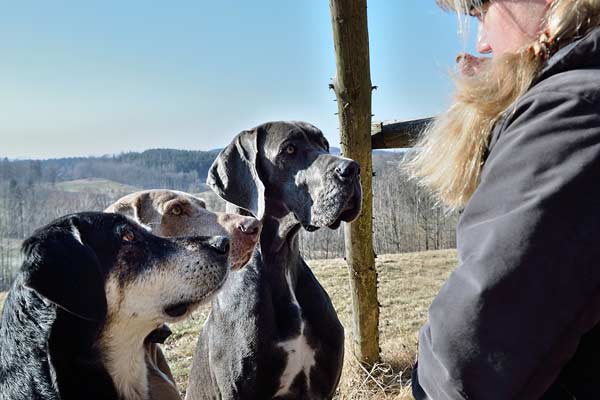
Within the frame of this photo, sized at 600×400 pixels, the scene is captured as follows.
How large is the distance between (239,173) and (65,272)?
1837mm

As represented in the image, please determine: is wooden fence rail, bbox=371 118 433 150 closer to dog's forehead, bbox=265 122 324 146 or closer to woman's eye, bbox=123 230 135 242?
dog's forehead, bbox=265 122 324 146

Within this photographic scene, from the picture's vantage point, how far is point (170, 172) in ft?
206

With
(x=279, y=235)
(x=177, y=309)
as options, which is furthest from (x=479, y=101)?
(x=279, y=235)

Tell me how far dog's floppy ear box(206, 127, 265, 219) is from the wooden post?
2.87 ft

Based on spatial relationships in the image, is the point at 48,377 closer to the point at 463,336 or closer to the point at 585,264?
the point at 463,336

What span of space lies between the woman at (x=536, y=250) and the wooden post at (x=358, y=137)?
2866mm

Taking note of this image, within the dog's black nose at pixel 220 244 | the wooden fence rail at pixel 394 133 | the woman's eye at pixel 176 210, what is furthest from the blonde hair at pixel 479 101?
the wooden fence rail at pixel 394 133

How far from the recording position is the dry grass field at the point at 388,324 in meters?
5.02

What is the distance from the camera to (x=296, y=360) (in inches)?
138

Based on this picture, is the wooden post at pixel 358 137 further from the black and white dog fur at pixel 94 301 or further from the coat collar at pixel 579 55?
the coat collar at pixel 579 55

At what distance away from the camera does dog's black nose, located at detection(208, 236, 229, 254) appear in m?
2.85

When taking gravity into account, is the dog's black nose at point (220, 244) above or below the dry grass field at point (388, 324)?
above

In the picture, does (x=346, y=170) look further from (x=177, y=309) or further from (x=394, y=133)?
(x=177, y=309)

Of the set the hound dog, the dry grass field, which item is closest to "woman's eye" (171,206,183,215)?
the hound dog
